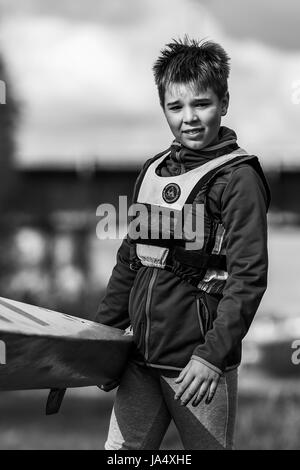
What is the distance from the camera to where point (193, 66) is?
2.25 m

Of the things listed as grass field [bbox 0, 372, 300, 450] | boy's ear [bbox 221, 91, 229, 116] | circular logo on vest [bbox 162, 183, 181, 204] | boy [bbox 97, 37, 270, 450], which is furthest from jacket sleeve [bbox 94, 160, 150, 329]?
grass field [bbox 0, 372, 300, 450]

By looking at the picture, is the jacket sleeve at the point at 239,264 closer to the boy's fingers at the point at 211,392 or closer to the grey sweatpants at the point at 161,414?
the boy's fingers at the point at 211,392

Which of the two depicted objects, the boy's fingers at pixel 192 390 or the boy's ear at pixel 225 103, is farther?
the boy's ear at pixel 225 103

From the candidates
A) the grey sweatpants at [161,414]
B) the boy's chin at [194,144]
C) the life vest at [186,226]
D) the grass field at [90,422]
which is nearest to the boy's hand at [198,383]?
the grey sweatpants at [161,414]

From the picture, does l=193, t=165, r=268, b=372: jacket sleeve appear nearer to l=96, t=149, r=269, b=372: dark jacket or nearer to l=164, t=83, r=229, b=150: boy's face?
l=96, t=149, r=269, b=372: dark jacket

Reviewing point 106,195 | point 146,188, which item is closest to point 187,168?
point 146,188

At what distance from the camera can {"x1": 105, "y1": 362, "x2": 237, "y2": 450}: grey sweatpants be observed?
221cm

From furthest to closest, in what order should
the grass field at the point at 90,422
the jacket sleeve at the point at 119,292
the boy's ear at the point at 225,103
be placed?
the grass field at the point at 90,422, the jacket sleeve at the point at 119,292, the boy's ear at the point at 225,103

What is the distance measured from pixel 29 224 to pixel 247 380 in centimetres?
728

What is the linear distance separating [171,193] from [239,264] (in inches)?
11.4

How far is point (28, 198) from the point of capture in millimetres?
19422

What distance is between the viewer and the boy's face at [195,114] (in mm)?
2227

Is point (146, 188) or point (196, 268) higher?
point (146, 188)
